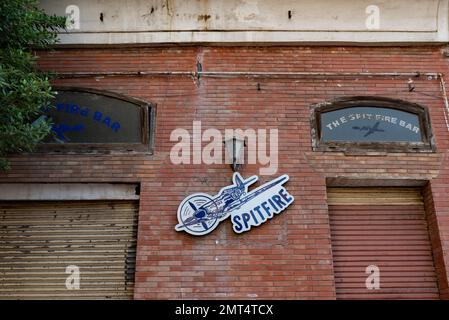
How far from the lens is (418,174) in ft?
24.1

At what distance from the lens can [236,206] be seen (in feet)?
23.2

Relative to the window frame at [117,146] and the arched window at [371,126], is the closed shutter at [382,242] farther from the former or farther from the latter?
the window frame at [117,146]

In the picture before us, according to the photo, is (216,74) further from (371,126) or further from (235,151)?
(371,126)

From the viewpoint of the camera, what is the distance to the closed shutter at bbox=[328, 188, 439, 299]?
23.2 ft

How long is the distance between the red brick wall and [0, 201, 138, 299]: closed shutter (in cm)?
35

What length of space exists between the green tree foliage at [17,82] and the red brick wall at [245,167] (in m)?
1.41

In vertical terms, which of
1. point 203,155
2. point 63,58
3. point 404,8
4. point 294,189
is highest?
point 404,8

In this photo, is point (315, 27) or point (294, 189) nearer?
point (294, 189)

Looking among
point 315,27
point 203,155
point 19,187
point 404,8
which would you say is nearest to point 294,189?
point 203,155

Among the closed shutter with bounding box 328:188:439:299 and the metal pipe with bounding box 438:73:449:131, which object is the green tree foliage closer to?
the closed shutter with bounding box 328:188:439:299

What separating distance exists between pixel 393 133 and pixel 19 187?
547cm

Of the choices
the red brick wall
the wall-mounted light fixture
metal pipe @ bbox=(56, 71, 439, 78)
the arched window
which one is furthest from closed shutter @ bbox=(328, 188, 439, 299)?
metal pipe @ bbox=(56, 71, 439, 78)
